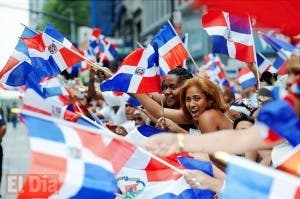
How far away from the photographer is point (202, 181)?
418 cm

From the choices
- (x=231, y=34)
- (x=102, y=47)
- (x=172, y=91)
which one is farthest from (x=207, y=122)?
(x=102, y=47)

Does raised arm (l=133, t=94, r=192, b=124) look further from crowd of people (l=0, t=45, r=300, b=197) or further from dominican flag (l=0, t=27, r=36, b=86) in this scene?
dominican flag (l=0, t=27, r=36, b=86)

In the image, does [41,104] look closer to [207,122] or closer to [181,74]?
[207,122]

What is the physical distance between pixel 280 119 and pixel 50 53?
15.9 feet

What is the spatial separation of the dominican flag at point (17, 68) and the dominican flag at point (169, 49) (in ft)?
4.69

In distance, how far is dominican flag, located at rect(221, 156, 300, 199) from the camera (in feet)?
10.8

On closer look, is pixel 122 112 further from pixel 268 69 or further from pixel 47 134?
pixel 47 134

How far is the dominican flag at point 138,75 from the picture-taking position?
6.77 m

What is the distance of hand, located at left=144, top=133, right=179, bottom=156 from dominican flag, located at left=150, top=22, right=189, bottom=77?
3.99 m

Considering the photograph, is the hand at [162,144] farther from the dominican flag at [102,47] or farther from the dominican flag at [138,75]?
the dominican flag at [102,47]

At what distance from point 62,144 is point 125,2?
5102 cm

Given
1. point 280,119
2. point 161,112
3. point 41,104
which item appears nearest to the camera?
point 280,119

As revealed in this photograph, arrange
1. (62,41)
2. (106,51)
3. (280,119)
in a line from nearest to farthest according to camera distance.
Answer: (280,119) → (62,41) → (106,51)

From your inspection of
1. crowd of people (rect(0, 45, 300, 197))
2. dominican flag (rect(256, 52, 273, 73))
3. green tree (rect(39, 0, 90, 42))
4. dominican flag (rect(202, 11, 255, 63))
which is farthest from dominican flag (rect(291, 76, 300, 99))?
green tree (rect(39, 0, 90, 42))
